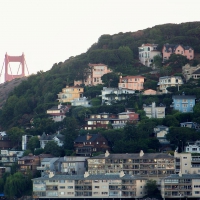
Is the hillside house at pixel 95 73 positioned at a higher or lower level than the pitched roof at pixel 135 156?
higher

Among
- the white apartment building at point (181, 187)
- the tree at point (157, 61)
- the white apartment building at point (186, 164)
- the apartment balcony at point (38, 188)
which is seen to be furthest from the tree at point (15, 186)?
the tree at point (157, 61)

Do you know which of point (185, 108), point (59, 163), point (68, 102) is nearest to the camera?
point (59, 163)

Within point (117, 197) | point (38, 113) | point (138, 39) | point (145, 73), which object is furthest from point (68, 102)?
point (117, 197)

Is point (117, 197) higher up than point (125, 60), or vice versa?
point (125, 60)

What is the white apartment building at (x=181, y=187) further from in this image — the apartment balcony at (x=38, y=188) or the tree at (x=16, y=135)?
the tree at (x=16, y=135)

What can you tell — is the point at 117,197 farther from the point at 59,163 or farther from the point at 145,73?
the point at 145,73

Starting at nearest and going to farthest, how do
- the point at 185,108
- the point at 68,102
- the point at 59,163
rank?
the point at 59,163, the point at 185,108, the point at 68,102

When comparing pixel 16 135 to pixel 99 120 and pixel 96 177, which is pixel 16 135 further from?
pixel 96 177
